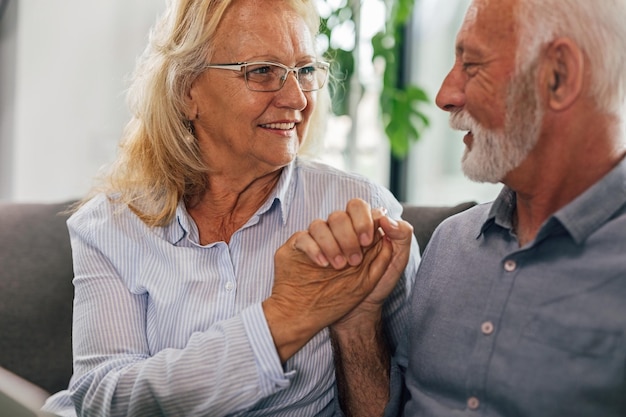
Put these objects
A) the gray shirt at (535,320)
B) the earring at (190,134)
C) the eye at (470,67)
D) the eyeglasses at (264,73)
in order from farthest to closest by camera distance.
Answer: the earring at (190,134) < the eyeglasses at (264,73) < the eye at (470,67) < the gray shirt at (535,320)

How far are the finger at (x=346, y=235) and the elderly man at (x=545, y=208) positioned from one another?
8.2 inches

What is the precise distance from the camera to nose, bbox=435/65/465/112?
128cm

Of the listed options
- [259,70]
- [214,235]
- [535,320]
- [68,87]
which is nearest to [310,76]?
→ [259,70]

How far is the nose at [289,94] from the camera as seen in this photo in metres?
1.67

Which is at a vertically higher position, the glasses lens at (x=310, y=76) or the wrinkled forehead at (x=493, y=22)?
the wrinkled forehead at (x=493, y=22)

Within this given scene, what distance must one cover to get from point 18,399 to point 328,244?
Result: 59 cm

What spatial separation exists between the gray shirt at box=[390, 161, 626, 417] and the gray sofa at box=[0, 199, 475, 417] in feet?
1.78

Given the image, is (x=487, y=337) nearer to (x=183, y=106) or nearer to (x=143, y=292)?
(x=143, y=292)

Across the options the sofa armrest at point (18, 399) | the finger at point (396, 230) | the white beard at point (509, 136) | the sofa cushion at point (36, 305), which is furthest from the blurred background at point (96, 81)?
the white beard at point (509, 136)

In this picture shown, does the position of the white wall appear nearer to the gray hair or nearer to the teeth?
the teeth

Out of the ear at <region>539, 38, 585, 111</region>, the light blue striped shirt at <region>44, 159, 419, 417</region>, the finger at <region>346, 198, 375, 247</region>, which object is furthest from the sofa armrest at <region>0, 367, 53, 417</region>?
the ear at <region>539, 38, 585, 111</region>

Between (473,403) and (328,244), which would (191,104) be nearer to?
(328,244)

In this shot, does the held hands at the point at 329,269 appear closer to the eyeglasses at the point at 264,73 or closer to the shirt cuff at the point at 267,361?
the shirt cuff at the point at 267,361

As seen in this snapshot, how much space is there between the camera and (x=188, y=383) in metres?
1.38
